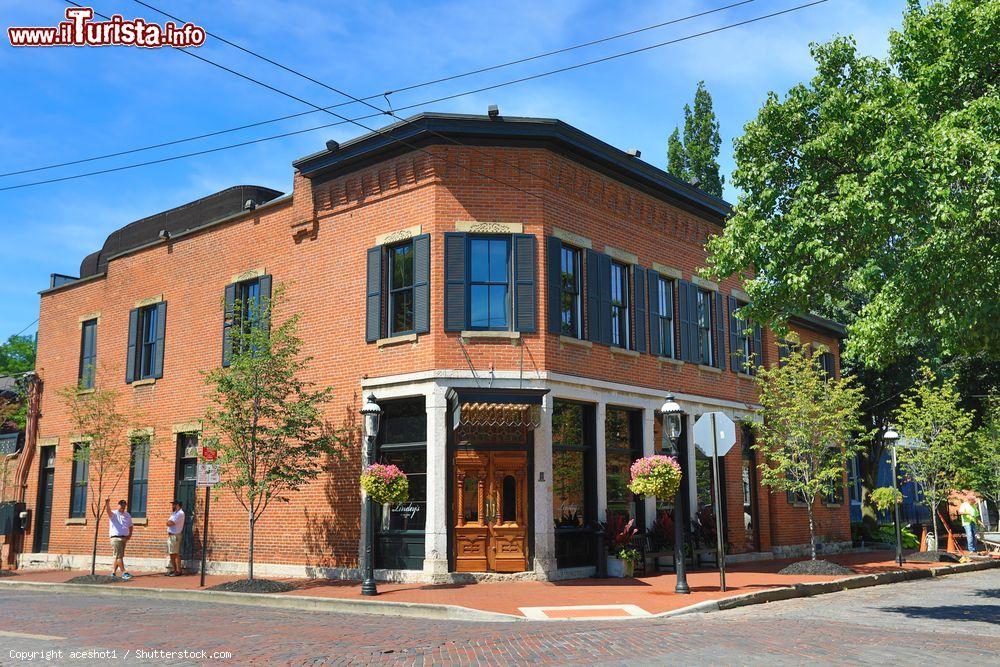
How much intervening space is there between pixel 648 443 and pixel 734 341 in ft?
18.8

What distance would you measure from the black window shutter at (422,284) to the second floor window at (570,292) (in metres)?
2.83

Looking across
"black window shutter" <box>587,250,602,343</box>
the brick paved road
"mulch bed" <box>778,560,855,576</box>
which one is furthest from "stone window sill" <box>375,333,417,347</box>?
"mulch bed" <box>778,560,855,576</box>

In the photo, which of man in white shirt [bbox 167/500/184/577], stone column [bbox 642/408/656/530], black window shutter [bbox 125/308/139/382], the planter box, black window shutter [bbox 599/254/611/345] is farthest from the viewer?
black window shutter [bbox 125/308/139/382]

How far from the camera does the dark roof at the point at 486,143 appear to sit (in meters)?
17.8

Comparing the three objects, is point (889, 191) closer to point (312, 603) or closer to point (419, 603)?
point (419, 603)

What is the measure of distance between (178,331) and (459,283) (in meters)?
9.70

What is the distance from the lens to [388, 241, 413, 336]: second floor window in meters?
18.2

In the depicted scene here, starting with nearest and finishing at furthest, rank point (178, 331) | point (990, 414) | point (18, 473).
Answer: point (178, 331), point (18, 473), point (990, 414)

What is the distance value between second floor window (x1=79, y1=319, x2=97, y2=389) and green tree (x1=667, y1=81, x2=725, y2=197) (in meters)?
27.8

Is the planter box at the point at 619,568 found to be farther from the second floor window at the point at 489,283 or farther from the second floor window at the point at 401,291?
the second floor window at the point at 401,291

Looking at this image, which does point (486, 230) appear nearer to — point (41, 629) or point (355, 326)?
point (355, 326)

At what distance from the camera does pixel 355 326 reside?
1898 cm

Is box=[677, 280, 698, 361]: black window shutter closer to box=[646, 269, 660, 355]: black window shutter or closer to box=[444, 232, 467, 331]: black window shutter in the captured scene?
box=[646, 269, 660, 355]: black window shutter

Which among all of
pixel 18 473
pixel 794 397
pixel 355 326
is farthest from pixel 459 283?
pixel 18 473
